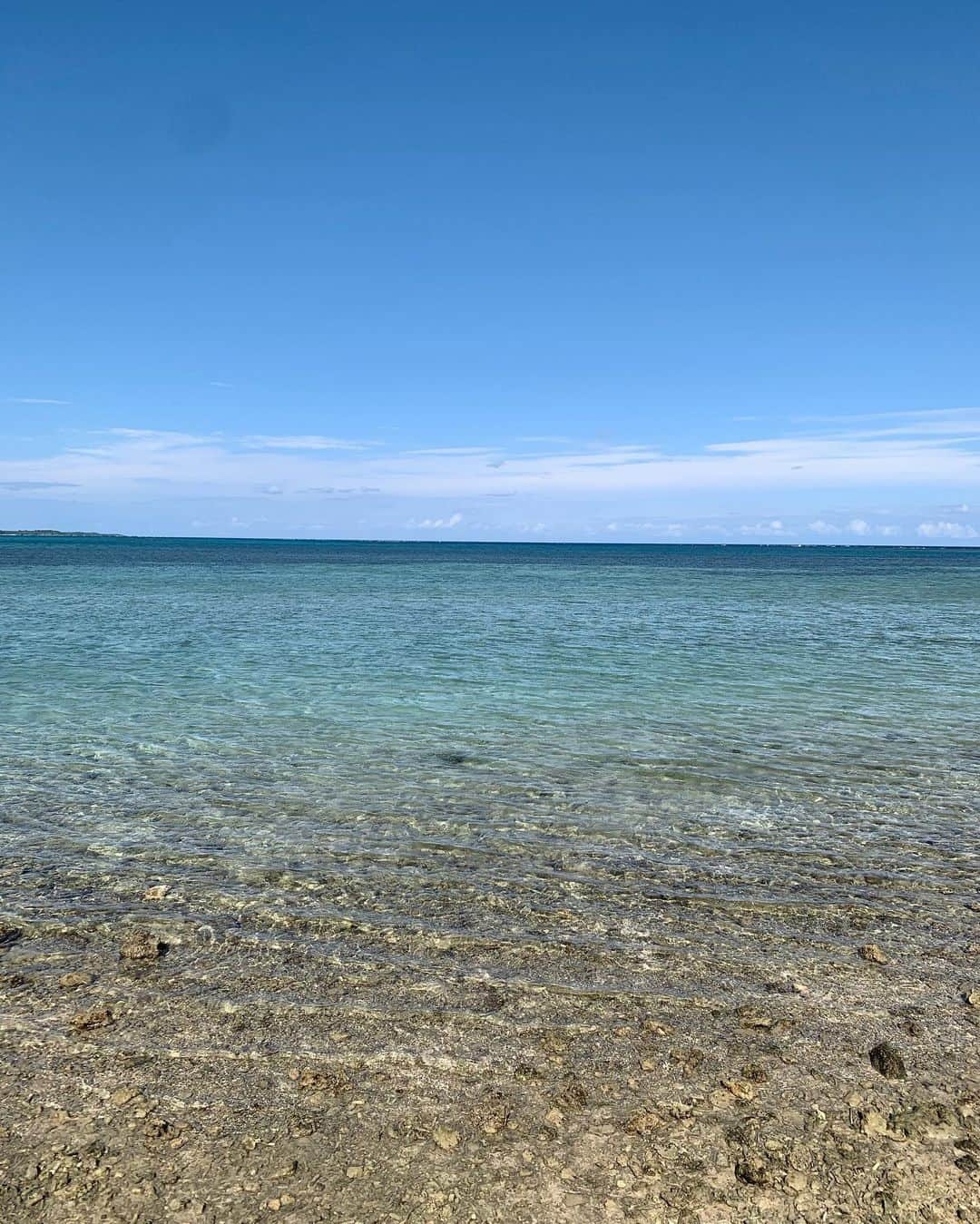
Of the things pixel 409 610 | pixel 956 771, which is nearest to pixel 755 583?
pixel 409 610

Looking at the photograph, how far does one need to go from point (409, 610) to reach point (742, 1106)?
44.9m

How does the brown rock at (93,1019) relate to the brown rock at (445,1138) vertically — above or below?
above

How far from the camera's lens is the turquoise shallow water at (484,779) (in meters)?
9.02

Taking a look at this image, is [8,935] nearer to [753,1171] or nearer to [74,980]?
[74,980]

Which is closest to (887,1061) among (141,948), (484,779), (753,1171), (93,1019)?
(753,1171)

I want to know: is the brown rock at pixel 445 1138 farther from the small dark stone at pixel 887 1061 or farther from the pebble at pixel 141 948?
the pebble at pixel 141 948

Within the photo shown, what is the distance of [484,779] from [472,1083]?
7.87 metres

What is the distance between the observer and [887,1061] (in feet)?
19.6

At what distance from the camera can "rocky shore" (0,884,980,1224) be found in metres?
4.73

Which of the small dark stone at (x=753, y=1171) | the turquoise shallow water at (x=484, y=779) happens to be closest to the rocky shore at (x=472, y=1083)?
the small dark stone at (x=753, y=1171)

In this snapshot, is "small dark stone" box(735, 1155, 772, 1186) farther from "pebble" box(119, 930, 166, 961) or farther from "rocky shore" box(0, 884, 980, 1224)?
"pebble" box(119, 930, 166, 961)

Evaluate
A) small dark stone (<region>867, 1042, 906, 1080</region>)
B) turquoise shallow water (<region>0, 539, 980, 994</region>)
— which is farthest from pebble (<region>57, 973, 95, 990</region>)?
small dark stone (<region>867, 1042, 906, 1080</region>)

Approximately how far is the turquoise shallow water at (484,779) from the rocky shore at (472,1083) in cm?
98

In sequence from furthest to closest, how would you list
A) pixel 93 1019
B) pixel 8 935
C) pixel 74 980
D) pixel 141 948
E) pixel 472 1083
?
1. pixel 8 935
2. pixel 141 948
3. pixel 74 980
4. pixel 93 1019
5. pixel 472 1083
